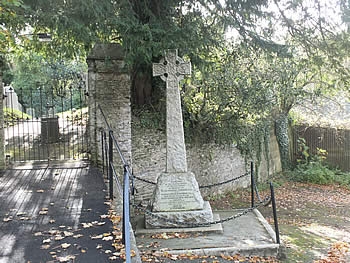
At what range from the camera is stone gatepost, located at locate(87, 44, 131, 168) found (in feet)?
26.8

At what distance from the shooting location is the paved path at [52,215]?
14.5 feet

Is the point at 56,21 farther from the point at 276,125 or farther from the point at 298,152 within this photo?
the point at 298,152

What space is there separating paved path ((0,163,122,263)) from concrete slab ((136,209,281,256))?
1316mm

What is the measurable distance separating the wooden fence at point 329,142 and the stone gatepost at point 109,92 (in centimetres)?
1125

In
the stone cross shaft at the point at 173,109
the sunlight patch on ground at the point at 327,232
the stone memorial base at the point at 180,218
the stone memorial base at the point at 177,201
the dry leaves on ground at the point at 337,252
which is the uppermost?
the stone cross shaft at the point at 173,109

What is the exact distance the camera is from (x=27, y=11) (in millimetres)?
6926

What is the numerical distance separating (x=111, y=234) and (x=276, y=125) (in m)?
12.8

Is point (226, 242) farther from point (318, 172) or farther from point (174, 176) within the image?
point (318, 172)

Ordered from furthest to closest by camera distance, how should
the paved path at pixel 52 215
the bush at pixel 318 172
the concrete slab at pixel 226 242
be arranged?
the bush at pixel 318 172, the concrete slab at pixel 226 242, the paved path at pixel 52 215

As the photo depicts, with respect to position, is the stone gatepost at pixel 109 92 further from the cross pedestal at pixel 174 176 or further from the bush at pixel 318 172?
the bush at pixel 318 172

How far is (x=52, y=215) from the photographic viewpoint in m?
5.72

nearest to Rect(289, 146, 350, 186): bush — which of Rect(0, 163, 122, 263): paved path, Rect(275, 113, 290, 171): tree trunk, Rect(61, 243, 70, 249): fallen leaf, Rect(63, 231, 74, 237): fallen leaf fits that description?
Rect(275, 113, 290, 171): tree trunk

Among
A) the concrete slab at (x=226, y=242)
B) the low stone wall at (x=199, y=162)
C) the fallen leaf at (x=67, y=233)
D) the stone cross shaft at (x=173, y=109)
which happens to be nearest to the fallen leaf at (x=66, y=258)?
the fallen leaf at (x=67, y=233)

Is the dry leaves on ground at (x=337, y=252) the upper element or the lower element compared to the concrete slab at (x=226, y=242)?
lower
